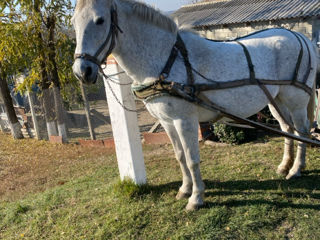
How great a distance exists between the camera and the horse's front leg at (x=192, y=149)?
2.93 meters

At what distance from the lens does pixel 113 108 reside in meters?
3.78

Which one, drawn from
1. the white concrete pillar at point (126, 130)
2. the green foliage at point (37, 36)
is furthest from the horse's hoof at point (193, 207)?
the green foliage at point (37, 36)

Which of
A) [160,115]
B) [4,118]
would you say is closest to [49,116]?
[4,118]

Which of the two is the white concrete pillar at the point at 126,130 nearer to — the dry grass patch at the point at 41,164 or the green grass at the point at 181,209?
the green grass at the point at 181,209

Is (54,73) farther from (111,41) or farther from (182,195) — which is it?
(111,41)

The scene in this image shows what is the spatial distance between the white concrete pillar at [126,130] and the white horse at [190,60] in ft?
2.09

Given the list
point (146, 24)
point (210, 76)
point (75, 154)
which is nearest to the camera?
point (146, 24)

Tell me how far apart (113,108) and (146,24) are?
1.40 meters

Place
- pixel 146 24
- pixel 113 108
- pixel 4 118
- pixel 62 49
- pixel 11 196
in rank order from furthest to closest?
pixel 4 118, pixel 62 49, pixel 11 196, pixel 113 108, pixel 146 24

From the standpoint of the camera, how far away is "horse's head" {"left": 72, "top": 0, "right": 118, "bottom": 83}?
2.32 m

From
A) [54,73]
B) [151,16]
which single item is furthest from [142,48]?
[54,73]

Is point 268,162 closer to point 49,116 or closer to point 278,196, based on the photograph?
point 278,196

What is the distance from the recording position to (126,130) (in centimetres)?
372

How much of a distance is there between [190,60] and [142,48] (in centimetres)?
51
